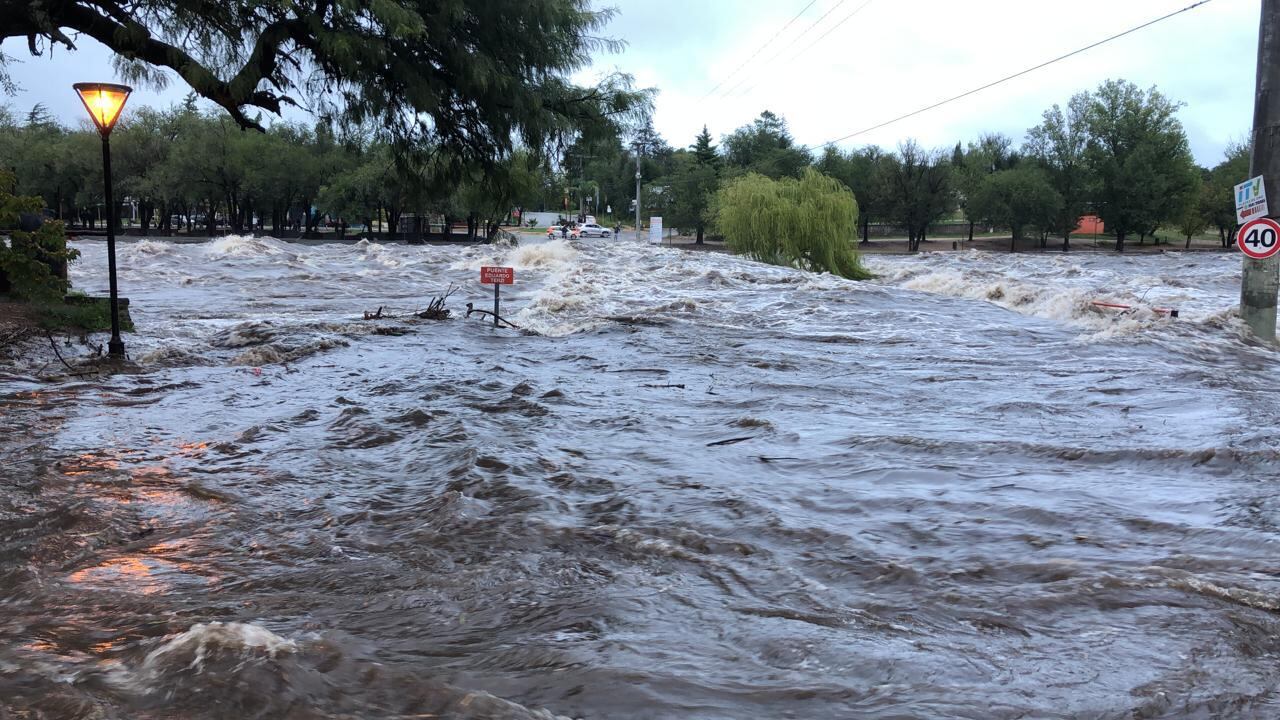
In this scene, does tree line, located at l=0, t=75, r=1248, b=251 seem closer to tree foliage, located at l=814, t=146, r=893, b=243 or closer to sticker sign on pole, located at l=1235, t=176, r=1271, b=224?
tree foliage, located at l=814, t=146, r=893, b=243

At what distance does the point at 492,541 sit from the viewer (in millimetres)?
5969

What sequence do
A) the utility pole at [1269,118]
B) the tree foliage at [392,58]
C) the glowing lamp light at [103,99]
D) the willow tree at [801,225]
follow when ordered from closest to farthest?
the tree foliage at [392,58] → the glowing lamp light at [103,99] → the utility pole at [1269,118] → the willow tree at [801,225]

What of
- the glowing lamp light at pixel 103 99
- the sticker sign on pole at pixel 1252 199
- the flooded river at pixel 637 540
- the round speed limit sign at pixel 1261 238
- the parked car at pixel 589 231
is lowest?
the flooded river at pixel 637 540

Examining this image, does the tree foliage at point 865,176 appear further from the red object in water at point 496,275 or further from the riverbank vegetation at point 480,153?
the red object in water at point 496,275

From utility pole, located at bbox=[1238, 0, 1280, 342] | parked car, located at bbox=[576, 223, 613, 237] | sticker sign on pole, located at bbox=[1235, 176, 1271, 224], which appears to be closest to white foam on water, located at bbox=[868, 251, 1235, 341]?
sticker sign on pole, located at bbox=[1235, 176, 1271, 224]

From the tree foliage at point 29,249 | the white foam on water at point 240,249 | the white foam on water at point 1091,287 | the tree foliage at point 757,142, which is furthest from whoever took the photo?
the tree foliage at point 757,142

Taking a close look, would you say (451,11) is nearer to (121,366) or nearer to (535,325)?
(121,366)

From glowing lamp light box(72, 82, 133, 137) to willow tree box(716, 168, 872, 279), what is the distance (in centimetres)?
3278

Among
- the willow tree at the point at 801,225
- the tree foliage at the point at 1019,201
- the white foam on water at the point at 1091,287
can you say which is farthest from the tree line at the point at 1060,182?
the willow tree at the point at 801,225

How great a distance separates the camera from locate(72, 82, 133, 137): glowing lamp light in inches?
492

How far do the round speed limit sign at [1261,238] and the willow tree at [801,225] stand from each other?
27.8 metres

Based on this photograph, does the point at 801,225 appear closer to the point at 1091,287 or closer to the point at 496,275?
the point at 1091,287

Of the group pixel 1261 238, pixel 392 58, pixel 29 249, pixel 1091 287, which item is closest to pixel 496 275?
pixel 29 249

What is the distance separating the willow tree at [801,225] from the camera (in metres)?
42.2
